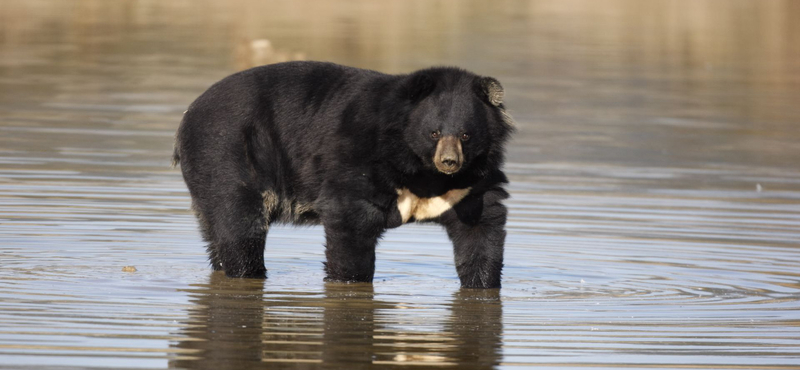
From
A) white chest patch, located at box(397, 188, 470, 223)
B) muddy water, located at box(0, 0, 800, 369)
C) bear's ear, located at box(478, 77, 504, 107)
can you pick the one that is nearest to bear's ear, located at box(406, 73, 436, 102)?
bear's ear, located at box(478, 77, 504, 107)

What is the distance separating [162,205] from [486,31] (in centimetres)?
2812

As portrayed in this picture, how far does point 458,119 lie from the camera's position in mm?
9062

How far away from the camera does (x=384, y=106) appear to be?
929 cm

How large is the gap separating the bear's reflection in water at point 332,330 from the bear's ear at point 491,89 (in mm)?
1216

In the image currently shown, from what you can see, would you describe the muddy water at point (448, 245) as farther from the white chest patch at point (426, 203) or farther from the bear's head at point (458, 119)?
the bear's head at point (458, 119)

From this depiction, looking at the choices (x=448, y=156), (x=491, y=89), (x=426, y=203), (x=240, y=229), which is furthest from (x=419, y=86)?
(x=240, y=229)

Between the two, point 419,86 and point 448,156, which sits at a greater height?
point 419,86

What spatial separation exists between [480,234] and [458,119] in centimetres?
80

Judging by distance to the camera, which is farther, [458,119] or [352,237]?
[352,237]

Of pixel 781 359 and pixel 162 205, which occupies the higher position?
pixel 781 359

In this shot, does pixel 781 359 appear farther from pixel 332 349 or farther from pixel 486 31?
pixel 486 31

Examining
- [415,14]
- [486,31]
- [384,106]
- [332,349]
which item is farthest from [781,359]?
[415,14]

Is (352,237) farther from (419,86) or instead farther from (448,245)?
(448,245)

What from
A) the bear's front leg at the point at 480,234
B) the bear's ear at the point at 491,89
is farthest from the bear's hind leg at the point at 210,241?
the bear's ear at the point at 491,89
